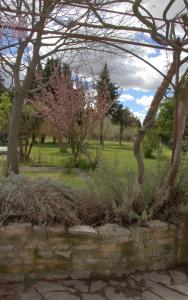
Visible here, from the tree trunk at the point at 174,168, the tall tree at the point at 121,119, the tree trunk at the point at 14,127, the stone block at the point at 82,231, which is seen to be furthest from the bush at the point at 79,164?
the tall tree at the point at 121,119

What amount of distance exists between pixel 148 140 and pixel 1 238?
1587 centimetres

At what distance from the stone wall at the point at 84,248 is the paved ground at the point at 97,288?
0.32ft

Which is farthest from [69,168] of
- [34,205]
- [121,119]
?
[121,119]

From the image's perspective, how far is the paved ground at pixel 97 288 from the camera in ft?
9.64

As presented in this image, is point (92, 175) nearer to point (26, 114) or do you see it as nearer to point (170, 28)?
point (170, 28)

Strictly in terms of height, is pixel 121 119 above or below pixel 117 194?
above

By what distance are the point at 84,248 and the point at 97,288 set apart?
35cm

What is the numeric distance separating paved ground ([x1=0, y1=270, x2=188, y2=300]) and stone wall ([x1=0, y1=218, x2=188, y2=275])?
3.8 inches

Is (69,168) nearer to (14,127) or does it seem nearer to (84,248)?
(14,127)

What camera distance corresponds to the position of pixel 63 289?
3.04 meters

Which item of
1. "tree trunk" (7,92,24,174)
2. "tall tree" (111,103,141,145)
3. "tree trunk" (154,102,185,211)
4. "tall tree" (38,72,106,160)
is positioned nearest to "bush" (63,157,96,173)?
"tall tree" (38,72,106,160)

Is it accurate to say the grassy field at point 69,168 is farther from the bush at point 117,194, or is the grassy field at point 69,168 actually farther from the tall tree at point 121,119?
the tall tree at point 121,119

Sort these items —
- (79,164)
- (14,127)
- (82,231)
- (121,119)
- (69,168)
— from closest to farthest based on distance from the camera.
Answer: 1. (82,231)
2. (14,127)
3. (69,168)
4. (79,164)
5. (121,119)

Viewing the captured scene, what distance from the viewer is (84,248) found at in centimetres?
325
